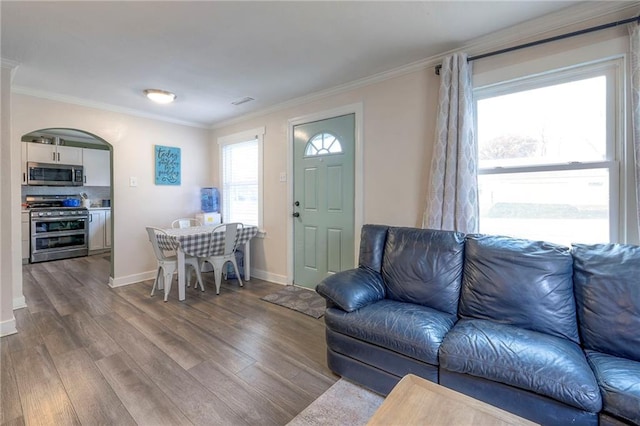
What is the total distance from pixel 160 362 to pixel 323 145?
8.63 ft

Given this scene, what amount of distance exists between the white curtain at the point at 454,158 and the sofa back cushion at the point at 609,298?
732mm

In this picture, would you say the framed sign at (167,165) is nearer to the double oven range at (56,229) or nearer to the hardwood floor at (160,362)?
the hardwood floor at (160,362)

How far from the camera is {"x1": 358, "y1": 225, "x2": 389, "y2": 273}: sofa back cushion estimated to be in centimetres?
231

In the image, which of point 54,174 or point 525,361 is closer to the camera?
point 525,361

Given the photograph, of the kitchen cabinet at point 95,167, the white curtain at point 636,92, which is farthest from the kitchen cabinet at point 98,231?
the white curtain at point 636,92

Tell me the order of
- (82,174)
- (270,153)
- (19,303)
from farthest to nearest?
(82,174), (270,153), (19,303)

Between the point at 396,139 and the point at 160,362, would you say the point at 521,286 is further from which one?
the point at 160,362

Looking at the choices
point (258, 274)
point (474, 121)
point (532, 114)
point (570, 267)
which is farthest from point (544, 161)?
point (258, 274)

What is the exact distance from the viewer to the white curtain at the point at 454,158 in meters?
2.25

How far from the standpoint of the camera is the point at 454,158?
2289mm

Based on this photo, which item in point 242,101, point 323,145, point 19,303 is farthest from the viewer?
point 242,101

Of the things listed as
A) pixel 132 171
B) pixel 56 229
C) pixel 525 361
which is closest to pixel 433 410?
pixel 525 361

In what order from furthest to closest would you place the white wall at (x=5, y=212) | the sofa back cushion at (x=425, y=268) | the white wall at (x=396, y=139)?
the white wall at (x=396, y=139) → the white wall at (x=5, y=212) → the sofa back cushion at (x=425, y=268)

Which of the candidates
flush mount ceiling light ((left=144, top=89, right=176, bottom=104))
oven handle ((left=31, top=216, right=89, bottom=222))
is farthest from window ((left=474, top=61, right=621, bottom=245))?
oven handle ((left=31, top=216, right=89, bottom=222))
